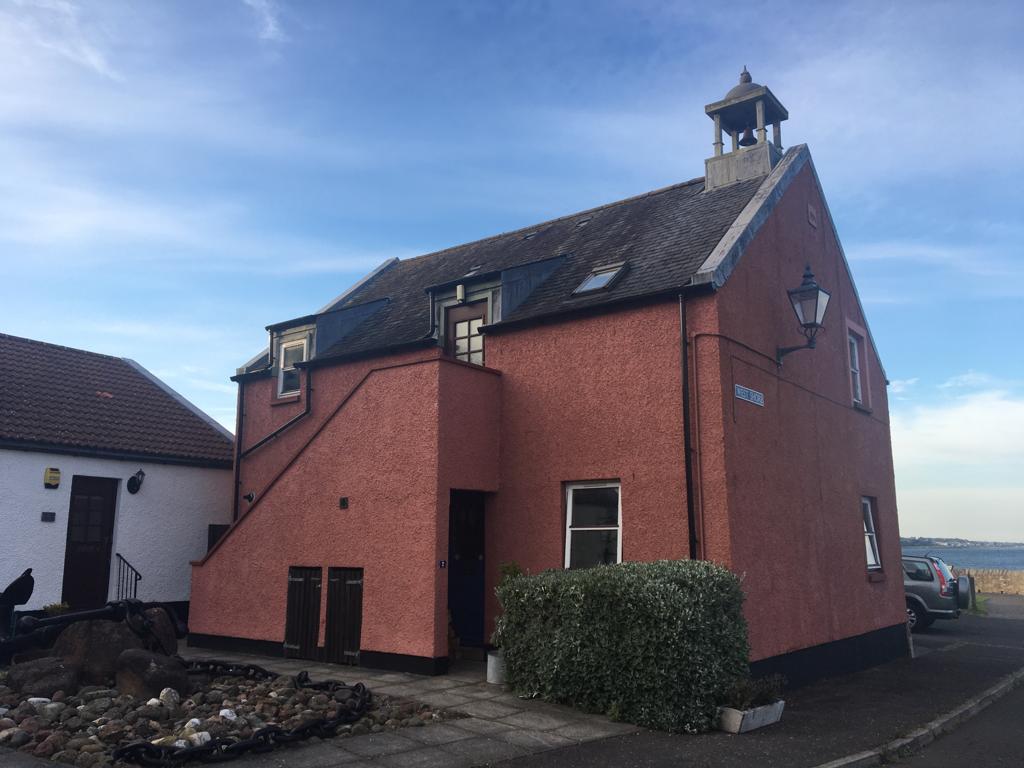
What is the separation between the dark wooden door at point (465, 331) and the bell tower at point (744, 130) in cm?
495

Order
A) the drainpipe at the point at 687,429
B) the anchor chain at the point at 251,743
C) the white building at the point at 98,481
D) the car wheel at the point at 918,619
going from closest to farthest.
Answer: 1. the anchor chain at the point at 251,743
2. the drainpipe at the point at 687,429
3. the white building at the point at 98,481
4. the car wheel at the point at 918,619

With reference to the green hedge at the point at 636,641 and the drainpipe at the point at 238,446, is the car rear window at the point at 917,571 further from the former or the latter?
the drainpipe at the point at 238,446

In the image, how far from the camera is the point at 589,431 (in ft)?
37.2

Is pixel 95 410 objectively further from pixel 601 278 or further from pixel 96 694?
pixel 601 278

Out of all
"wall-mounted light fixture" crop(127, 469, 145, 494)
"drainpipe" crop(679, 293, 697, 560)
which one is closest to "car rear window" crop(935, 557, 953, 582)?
"drainpipe" crop(679, 293, 697, 560)

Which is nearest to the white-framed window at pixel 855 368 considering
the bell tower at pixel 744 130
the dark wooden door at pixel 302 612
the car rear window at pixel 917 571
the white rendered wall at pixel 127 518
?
the bell tower at pixel 744 130

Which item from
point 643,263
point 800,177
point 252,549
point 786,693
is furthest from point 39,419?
point 800,177

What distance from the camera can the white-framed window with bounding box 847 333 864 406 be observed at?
15.1 m

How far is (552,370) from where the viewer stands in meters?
11.9

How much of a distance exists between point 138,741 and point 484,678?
4679mm

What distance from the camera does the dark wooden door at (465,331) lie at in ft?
45.4

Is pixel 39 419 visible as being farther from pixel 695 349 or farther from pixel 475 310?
pixel 695 349

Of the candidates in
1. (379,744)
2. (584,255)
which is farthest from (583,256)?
(379,744)

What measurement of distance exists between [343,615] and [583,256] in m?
7.18
